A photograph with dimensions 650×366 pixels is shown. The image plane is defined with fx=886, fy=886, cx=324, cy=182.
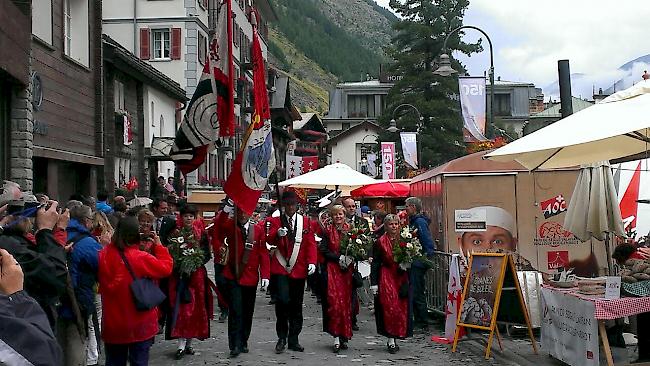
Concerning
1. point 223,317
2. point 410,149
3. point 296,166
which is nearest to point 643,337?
point 223,317

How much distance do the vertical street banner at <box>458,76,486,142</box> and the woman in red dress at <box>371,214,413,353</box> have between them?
11.6 m

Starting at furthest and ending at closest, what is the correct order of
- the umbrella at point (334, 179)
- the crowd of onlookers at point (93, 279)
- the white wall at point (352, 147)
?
1. the white wall at point (352, 147)
2. the umbrella at point (334, 179)
3. the crowd of onlookers at point (93, 279)

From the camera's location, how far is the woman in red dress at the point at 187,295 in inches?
445

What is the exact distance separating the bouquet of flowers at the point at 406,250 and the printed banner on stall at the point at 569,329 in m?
1.74

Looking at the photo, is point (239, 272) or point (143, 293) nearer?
point (143, 293)

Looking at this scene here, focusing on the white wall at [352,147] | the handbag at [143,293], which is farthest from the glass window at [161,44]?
the white wall at [352,147]

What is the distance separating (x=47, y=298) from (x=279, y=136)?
68.7m

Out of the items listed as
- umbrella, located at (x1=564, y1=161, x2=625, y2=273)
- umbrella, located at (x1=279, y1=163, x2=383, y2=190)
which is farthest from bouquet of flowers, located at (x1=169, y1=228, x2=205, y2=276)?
umbrella, located at (x1=279, y1=163, x2=383, y2=190)

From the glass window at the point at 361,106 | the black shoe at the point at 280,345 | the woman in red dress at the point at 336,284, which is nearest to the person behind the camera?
the black shoe at the point at 280,345

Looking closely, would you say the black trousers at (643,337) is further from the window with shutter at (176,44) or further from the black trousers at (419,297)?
the window with shutter at (176,44)

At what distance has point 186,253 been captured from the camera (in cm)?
1134

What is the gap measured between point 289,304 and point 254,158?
7.12 feet

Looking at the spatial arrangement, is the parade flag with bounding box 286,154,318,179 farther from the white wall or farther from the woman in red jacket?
the white wall

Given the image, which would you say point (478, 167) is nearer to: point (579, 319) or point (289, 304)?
point (289, 304)
